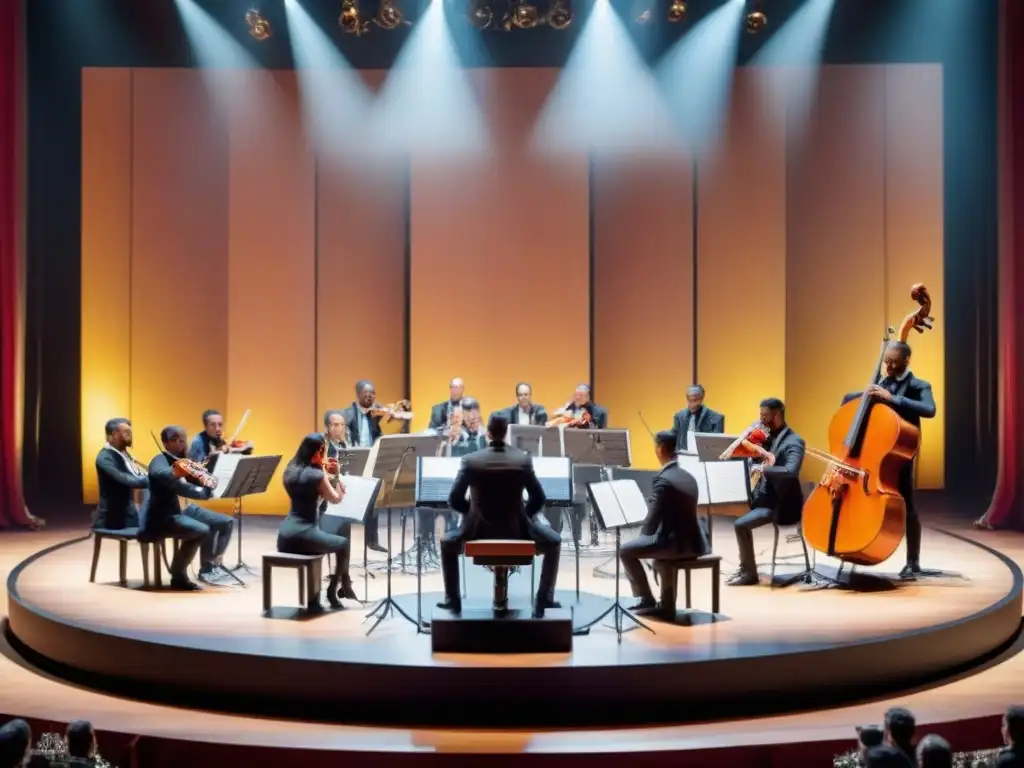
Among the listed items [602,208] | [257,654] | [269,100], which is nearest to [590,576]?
[257,654]

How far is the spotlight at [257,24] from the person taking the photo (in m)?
10.2

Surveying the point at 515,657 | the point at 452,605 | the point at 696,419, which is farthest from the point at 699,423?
the point at 515,657

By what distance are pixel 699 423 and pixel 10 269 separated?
617 centimetres

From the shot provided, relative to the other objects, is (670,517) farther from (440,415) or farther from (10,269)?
(10,269)

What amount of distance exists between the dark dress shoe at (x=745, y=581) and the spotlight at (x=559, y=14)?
17.8 ft

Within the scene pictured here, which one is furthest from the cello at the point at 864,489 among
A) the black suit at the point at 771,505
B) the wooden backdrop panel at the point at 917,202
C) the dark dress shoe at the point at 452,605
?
the wooden backdrop panel at the point at 917,202

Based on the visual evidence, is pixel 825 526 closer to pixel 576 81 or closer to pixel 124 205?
pixel 576 81

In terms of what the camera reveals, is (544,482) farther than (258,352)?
No

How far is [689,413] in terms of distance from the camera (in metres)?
8.95

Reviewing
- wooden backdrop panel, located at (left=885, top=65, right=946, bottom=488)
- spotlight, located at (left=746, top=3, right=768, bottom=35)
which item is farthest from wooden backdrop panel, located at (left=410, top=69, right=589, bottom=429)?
wooden backdrop panel, located at (left=885, top=65, right=946, bottom=488)

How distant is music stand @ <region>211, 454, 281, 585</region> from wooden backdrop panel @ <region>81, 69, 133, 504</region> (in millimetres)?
3809

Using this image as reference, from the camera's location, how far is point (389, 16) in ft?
33.0

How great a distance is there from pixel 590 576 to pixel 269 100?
18.7 feet

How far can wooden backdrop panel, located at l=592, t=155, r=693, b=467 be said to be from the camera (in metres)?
10.6
